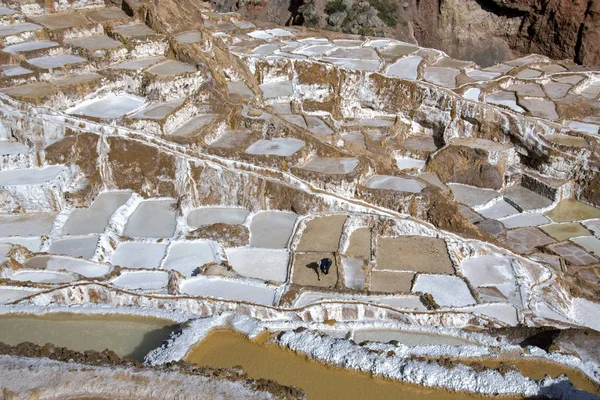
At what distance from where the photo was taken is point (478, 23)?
39.6 meters

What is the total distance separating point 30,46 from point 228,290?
15.0m

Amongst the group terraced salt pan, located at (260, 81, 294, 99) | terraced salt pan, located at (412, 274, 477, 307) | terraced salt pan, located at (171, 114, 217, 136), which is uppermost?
terraced salt pan, located at (171, 114, 217, 136)

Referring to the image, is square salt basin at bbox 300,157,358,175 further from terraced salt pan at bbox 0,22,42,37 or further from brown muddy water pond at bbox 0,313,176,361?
terraced salt pan at bbox 0,22,42,37

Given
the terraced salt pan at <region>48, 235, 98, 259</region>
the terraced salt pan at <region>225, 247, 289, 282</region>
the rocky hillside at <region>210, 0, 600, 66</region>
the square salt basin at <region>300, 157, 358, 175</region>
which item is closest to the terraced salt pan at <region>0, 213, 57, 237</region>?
the terraced salt pan at <region>48, 235, 98, 259</region>

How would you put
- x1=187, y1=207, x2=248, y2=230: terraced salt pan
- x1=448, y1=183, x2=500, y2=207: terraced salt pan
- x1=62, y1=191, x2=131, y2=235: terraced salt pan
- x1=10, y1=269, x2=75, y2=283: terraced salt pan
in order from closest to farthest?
x1=10, y1=269, x2=75, y2=283: terraced salt pan, x1=62, y1=191, x2=131, y2=235: terraced salt pan, x1=187, y1=207, x2=248, y2=230: terraced salt pan, x1=448, y1=183, x2=500, y2=207: terraced salt pan

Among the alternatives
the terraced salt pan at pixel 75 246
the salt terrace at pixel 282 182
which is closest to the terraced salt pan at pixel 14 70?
the salt terrace at pixel 282 182

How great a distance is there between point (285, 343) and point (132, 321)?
3.12 m

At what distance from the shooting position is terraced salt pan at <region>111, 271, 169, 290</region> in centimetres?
1423

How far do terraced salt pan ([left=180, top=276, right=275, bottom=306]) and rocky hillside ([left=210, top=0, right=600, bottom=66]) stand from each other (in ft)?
85.4

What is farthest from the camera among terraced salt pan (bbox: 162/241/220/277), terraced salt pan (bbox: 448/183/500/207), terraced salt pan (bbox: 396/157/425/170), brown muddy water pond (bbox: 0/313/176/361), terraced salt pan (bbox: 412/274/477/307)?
terraced salt pan (bbox: 396/157/425/170)

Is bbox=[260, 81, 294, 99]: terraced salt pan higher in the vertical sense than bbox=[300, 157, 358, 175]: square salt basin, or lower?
higher

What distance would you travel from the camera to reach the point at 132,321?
11.7 m

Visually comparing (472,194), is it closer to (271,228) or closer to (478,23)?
(271,228)

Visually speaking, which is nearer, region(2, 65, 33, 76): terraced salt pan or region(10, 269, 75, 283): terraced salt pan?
region(10, 269, 75, 283): terraced salt pan
